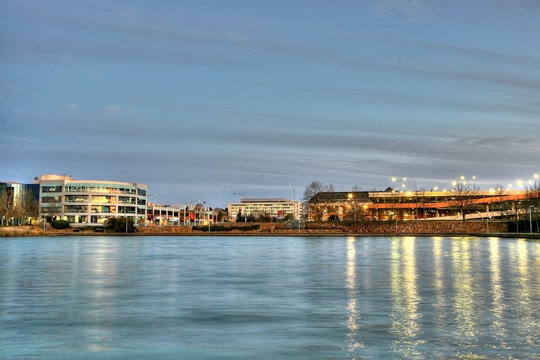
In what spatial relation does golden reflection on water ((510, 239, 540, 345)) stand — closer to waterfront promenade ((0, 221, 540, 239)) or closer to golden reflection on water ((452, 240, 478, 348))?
golden reflection on water ((452, 240, 478, 348))

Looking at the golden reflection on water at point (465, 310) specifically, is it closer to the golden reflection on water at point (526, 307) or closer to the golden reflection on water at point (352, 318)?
the golden reflection on water at point (526, 307)

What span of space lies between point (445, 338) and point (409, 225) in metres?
138

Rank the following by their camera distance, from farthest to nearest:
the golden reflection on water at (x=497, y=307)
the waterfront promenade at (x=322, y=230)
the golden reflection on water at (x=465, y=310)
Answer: the waterfront promenade at (x=322, y=230) < the golden reflection on water at (x=497, y=307) < the golden reflection on water at (x=465, y=310)

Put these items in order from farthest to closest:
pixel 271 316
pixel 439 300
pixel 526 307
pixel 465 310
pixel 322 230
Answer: pixel 322 230
pixel 439 300
pixel 526 307
pixel 465 310
pixel 271 316

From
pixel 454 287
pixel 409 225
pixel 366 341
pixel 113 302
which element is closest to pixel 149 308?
pixel 113 302

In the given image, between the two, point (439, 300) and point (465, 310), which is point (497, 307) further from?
point (439, 300)

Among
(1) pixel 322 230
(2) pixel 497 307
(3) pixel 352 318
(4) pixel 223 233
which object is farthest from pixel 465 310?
(4) pixel 223 233

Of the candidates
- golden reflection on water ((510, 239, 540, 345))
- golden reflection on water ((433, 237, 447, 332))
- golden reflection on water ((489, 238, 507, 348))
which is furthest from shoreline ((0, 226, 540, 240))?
golden reflection on water ((489, 238, 507, 348))

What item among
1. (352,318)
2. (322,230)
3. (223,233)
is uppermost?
(322,230)

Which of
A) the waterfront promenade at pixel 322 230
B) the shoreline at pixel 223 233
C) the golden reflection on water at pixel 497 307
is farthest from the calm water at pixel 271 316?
the waterfront promenade at pixel 322 230

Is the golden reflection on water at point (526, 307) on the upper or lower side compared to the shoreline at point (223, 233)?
lower

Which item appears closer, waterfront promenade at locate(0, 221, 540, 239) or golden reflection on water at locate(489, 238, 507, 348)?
golden reflection on water at locate(489, 238, 507, 348)

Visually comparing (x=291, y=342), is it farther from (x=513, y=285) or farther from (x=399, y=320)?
(x=513, y=285)

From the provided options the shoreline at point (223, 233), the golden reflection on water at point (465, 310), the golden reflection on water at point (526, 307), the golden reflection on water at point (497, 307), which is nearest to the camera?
the golden reflection on water at point (465, 310)
